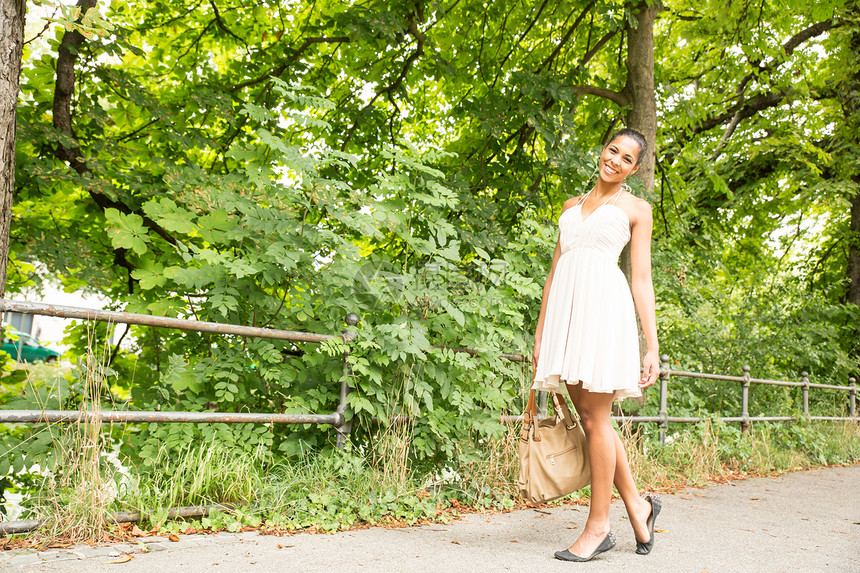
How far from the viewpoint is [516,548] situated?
10.9ft

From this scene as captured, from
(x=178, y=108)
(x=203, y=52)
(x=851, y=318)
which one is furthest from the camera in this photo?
(x=851, y=318)

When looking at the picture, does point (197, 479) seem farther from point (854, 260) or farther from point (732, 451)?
point (854, 260)

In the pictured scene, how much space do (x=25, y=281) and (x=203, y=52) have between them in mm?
3375

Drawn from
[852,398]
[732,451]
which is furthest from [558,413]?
[852,398]

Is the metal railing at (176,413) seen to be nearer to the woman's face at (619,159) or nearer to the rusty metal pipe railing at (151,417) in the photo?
the rusty metal pipe railing at (151,417)

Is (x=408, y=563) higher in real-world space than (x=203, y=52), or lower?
lower

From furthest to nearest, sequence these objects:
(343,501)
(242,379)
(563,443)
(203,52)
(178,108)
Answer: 1. (203,52)
2. (178,108)
3. (242,379)
4. (343,501)
5. (563,443)

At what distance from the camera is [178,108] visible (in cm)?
647

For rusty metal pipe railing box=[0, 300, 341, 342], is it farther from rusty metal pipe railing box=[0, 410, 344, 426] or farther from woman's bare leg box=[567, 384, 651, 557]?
woman's bare leg box=[567, 384, 651, 557]

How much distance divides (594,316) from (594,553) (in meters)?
1.13

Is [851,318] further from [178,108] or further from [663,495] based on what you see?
[178,108]

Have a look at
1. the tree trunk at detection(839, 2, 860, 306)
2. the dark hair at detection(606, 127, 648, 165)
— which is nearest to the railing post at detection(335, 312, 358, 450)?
the dark hair at detection(606, 127, 648, 165)

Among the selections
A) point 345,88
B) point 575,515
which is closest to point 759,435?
point 575,515

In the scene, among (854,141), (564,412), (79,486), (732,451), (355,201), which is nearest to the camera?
(79,486)
